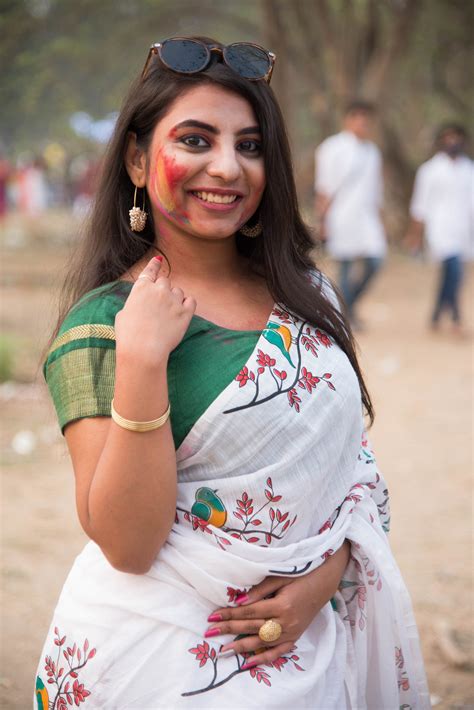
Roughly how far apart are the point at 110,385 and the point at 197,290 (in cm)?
38

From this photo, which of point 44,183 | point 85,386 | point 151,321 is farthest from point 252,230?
point 44,183

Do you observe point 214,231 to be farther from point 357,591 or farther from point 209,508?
point 357,591

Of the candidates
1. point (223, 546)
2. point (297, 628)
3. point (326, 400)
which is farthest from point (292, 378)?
point (297, 628)

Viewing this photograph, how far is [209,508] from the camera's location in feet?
5.95

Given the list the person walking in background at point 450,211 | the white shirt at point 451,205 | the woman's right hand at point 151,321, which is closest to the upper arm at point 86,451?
the woman's right hand at point 151,321

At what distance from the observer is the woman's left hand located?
1.83 m

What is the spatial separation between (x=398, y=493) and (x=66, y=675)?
11.2 feet

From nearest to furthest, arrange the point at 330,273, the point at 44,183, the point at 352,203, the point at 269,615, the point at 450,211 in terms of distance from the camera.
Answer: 1. the point at 269,615
2. the point at 352,203
3. the point at 450,211
4. the point at 330,273
5. the point at 44,183

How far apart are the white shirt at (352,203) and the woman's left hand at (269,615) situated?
7.14 meters

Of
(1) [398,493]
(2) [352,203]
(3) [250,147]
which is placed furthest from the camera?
(2) [352,203]

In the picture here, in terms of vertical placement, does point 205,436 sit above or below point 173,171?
below

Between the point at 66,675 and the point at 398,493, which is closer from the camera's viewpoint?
the point at 66,675

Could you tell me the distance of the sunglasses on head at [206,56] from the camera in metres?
1.91

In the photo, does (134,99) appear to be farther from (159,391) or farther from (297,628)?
(297,628)
